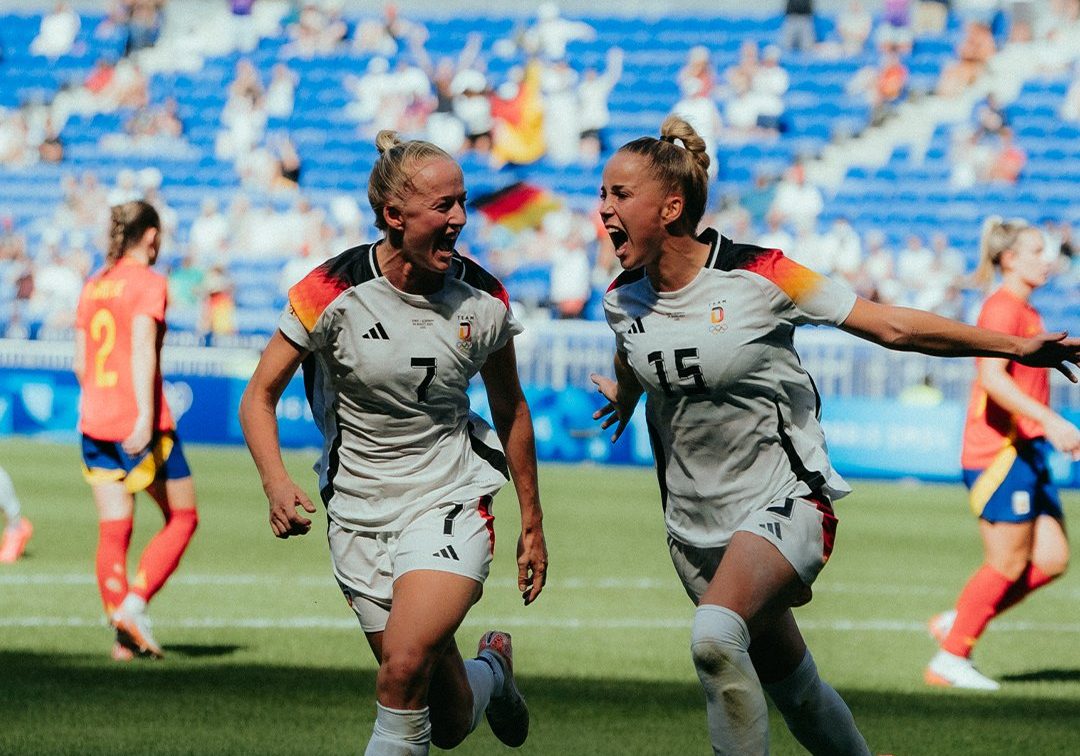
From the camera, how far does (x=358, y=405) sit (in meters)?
6.00

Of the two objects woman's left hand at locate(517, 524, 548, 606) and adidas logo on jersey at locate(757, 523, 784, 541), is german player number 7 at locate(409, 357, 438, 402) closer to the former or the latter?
woman's left hand at locate(517, 524, 548, 606)

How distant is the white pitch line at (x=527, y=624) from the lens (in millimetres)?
10305

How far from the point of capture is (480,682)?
651 centimetres

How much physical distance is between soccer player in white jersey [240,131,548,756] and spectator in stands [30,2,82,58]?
3108 cm

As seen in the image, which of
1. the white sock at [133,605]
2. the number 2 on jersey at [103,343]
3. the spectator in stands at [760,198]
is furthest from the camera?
the spectator in stands at [760,198]

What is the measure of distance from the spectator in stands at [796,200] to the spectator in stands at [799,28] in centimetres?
404

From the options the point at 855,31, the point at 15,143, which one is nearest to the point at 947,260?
the point at 855,31

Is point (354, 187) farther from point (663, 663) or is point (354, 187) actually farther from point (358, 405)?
point (358, 405)

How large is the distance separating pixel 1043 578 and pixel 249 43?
2768cm

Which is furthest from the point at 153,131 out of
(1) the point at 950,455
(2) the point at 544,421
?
(1) the point at 950,455

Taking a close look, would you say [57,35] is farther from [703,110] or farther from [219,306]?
[703,110]

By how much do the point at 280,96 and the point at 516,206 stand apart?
6268mm

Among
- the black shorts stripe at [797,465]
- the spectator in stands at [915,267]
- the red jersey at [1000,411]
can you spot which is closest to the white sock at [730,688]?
the black shorts stripe at [797,465]

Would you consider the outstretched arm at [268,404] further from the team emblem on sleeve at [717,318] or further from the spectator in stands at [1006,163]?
the spectator in stands at [1006,163]
